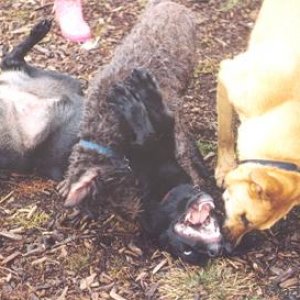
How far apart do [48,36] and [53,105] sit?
105 cm

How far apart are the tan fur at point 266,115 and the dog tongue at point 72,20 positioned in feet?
5.30

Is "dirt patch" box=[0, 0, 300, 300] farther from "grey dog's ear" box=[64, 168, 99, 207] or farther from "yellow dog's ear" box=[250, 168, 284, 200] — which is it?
"yellow dog's ear" box=[250, 168, 284, 200]

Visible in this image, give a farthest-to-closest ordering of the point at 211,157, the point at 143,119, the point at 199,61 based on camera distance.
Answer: the point at 199,61 < the point at 211,157 < the point at 143,119

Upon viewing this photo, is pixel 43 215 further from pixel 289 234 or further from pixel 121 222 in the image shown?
pixel 289 234

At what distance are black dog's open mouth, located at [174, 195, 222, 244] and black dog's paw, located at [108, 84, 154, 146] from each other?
0.51 m

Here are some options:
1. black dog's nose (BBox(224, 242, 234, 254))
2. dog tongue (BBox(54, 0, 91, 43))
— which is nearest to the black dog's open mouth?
black dog's nose (BBox(224, 242, 234, 254))

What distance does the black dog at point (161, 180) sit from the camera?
455 cm

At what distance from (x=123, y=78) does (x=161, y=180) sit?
2.36 ft

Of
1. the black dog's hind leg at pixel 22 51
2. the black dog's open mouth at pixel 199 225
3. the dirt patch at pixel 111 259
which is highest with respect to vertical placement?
the black dog's hind leg at pixel 22 51

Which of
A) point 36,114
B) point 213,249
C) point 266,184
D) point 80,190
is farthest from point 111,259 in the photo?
point 36,114

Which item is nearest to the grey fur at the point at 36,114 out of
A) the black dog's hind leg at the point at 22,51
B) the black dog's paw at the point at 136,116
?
the black dog's hind leg at the point at 22,51

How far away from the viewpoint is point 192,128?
18.1 ft

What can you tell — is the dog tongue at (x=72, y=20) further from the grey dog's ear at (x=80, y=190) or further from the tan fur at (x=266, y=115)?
the grey dog's ear at (x=80, y=190)

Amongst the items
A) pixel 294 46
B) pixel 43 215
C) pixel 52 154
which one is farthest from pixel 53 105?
pixel 294 46
